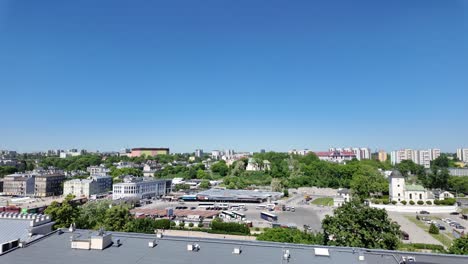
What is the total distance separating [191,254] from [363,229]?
9704 mm

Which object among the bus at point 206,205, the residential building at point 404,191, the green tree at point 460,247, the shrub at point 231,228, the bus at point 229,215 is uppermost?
the green tree at point 460,247

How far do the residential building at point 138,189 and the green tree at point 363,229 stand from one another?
3793cm

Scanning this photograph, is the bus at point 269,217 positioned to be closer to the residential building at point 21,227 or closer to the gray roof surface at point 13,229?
the residential building at point 21,227

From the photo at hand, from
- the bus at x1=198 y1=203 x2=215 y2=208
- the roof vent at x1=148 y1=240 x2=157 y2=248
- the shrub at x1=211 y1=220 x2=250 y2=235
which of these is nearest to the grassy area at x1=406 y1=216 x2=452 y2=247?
the shrub at x1=211 y1=220 x2=250 y2=235

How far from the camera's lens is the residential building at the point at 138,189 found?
5044cm

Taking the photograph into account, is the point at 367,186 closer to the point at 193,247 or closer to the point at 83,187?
the point at 193,247

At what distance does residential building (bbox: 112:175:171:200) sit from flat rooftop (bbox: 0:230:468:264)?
39.9 meters

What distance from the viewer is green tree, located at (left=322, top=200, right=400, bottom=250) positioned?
575 inches

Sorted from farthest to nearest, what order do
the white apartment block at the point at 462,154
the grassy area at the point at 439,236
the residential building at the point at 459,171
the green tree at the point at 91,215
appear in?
the white apartment block at the point at 462,154 < the residential building at the point at 459,171 < the grassy area at the point at 439,236 < the green tree at the point at 91,215

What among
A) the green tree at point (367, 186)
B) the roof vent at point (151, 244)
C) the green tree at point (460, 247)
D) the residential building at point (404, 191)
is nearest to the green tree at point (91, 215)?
the roof vent at point (151, 244)

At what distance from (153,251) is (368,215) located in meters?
10.7

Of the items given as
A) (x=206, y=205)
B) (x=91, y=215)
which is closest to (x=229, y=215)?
(x=206, y=205)

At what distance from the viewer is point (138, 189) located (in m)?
51.6

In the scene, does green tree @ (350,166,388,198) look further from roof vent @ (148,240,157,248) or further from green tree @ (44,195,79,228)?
roof vent @ (148,240,157,248)
